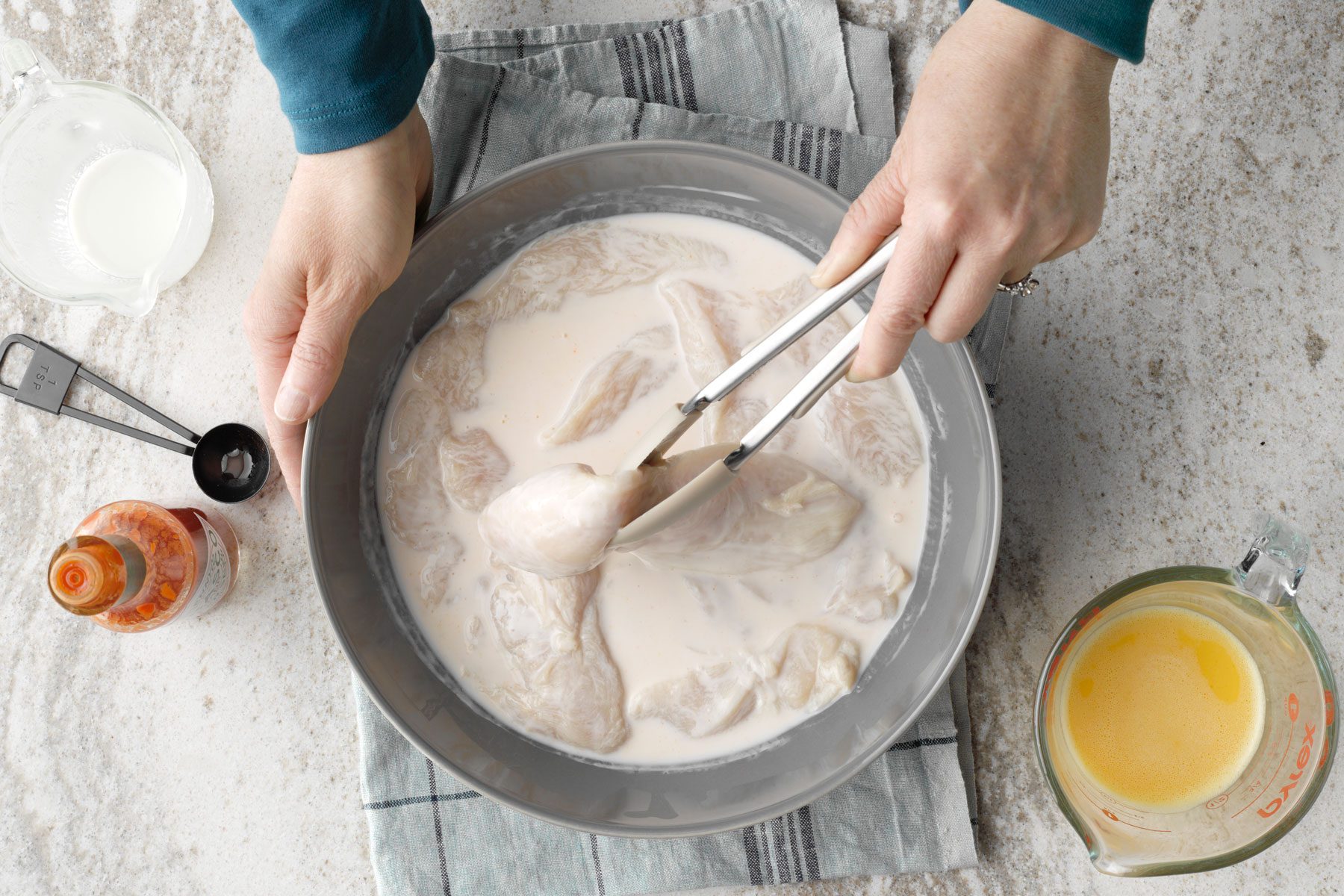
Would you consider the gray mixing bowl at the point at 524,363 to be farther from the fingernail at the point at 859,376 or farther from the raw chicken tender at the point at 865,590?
the fingernail at the point at 859,376

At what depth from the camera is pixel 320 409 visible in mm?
1340

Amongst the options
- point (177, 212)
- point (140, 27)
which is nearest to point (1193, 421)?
point (177, 212)

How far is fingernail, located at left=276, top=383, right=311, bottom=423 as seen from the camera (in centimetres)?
124

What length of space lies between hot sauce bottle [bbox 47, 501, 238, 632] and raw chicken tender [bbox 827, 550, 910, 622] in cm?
104

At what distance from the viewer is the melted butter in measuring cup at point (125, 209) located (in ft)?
5.32

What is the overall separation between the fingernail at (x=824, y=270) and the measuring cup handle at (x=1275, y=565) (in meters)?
0.74

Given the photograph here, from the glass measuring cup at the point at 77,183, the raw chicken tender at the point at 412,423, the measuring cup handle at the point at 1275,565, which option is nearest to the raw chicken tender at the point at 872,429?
the measuring cup handle at the point at 1275,565

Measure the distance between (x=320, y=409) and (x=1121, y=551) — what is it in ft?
4.32

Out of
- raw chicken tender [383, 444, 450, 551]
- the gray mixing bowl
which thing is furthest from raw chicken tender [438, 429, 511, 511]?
the gray mixing bowl

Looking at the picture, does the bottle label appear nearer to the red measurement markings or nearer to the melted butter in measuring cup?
the melted butter in measuring cup

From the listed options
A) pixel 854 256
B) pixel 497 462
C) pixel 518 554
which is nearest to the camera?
pixel 854 256

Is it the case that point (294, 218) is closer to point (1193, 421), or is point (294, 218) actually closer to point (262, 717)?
point (262, 717)

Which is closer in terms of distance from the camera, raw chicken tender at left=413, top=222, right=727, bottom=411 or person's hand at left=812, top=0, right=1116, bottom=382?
person's hand at left=812, top=0, right=1116, bottom=382

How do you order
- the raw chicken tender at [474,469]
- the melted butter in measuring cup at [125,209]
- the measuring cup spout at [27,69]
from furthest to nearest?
the melted butter in measuring cup at [125,209] < the measuring cup spout at [27,69] < the raw chicken tender at [474,469]
